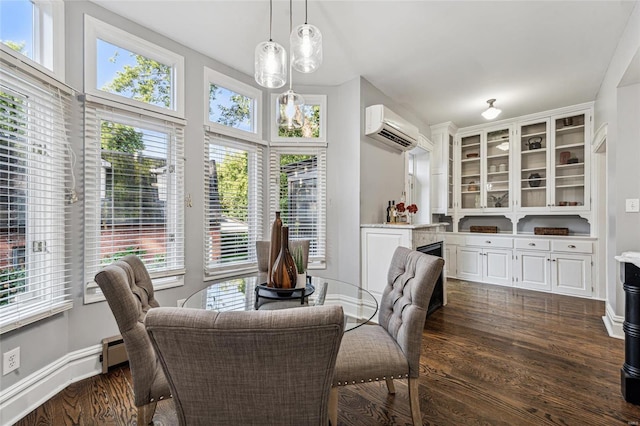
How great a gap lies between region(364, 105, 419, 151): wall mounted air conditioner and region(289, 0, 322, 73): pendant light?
1.65 meters

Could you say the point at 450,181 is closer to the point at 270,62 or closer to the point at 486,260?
the point at 486,260

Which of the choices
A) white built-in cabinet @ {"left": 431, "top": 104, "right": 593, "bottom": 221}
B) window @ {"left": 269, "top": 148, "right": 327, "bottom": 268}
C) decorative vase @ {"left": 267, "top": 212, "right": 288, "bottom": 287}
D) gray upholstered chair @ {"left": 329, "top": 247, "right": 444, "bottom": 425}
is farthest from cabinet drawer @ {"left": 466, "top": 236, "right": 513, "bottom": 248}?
decorative vase @ {"left": 267, "top": 212, "right": 288, "bottom": 287}

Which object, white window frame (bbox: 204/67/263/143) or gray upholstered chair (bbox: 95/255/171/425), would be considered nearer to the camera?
gray upholstered chair (bbox: 95/255/171/425)

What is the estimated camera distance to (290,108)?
181cm

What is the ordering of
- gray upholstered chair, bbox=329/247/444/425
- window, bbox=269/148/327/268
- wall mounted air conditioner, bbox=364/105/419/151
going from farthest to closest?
window, bbox=269/148/327/268 < wall mounted air conditioner, bbox=364/105/419/151 < gray upholstered chair, bbox=329/247/444/425

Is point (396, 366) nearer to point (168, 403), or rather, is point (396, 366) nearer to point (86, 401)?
point (168, 403)

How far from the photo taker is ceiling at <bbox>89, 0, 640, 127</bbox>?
2.22 m

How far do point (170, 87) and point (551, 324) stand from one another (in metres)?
4.60

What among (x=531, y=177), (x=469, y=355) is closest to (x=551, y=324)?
(x=469, y=355)

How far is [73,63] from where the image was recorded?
2.07 m

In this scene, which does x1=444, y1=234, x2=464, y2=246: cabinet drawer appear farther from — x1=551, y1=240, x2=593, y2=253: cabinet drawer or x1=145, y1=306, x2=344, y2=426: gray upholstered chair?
x1=145, y1=306, x2=344, y2=426: gray upholstered chair

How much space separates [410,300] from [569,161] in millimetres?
4497

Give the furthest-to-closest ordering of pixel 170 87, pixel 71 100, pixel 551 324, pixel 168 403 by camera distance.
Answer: pixel 551 324 < pixel 170 87 < pixel 71 100 < pixel 168 403

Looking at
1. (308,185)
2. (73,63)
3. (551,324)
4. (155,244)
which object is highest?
(73,63)
